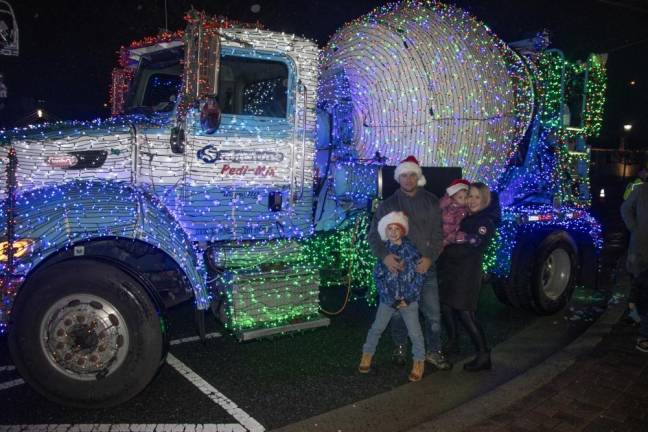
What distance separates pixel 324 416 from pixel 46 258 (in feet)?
7.42

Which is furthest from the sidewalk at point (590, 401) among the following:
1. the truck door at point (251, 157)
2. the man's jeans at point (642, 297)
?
the truck door at point (251, 157)

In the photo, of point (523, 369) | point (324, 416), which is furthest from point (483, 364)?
point (324, 416)

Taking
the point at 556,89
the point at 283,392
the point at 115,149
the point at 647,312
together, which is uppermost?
the point at 556,89

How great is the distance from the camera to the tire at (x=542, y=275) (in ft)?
20.3

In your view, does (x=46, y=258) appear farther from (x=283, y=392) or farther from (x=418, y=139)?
(x=418, y=139)

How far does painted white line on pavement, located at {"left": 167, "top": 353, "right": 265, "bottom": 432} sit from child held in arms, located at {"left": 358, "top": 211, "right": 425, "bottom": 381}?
126 centimetres

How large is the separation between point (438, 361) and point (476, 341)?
0.38m

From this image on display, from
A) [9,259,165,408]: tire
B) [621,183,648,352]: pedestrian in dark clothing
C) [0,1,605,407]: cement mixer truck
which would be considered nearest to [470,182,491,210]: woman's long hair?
[0,1,605,407]: cement mixer truck

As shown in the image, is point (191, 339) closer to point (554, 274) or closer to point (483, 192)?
point (483, 192)

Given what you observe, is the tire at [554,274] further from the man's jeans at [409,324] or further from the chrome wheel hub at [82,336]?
the chrome wheel hub at [82,336]

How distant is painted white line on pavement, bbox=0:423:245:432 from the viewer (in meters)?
3.55

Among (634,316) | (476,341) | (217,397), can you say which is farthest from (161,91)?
(634,316)

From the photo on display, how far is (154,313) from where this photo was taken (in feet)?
12.5

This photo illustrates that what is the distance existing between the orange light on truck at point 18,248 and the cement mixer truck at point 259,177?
12 mm
